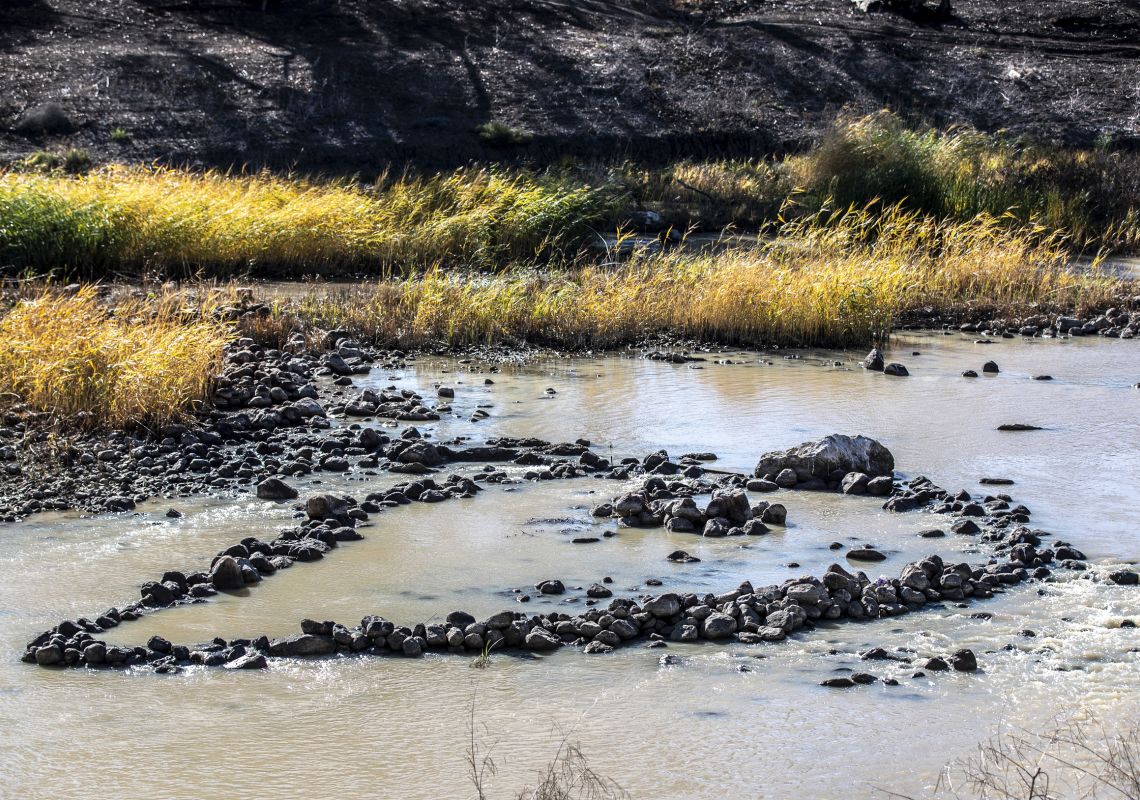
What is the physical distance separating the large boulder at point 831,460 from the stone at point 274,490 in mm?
2663

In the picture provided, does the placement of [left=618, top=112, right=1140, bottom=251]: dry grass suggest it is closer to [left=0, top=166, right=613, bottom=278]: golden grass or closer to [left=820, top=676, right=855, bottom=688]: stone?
[left=0, top=166, right=613, bottom=278]: golden grass

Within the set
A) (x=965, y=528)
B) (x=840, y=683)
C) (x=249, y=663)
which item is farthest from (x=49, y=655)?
(x=965, y=528)

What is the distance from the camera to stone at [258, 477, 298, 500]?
7.05 m

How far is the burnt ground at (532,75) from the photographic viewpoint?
79.8 ft

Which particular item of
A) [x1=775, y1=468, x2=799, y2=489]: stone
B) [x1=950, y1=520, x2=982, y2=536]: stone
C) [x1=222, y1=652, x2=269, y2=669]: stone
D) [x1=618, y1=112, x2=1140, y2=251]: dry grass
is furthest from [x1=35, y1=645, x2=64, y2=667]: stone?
[x1=618, y1=112, x2=1140, y2=251]: dry grass

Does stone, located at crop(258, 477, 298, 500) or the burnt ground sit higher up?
the burnt ground

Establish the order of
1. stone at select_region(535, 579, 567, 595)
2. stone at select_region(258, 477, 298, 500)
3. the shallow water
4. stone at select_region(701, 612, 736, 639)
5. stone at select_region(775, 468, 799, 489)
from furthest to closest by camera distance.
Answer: stone at select_region(775, 468, 799, 489) → stone at select_region(258, 477, 298, 500) → stone at select_region(535, 579, 567, 595) → stone at select_region(701, 612, 736, 639) → the shallow water

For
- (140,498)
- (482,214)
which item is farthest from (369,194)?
(140,498)

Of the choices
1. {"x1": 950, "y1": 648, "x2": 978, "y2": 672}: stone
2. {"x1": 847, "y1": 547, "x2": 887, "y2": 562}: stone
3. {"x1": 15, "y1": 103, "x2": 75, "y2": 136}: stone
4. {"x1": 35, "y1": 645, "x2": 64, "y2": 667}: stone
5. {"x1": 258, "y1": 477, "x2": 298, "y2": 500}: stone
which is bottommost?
{"x1": 15, "y1": 103, "x2": 75, "y2": 136}: stone

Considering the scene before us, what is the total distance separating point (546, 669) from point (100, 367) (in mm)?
4942

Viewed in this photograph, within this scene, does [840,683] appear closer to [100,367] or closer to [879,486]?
[879,486]

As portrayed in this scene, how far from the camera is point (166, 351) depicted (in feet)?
Result: 29.2

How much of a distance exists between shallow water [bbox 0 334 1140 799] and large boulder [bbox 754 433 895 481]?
298mm

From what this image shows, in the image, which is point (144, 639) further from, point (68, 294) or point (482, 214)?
point (482, 214)
